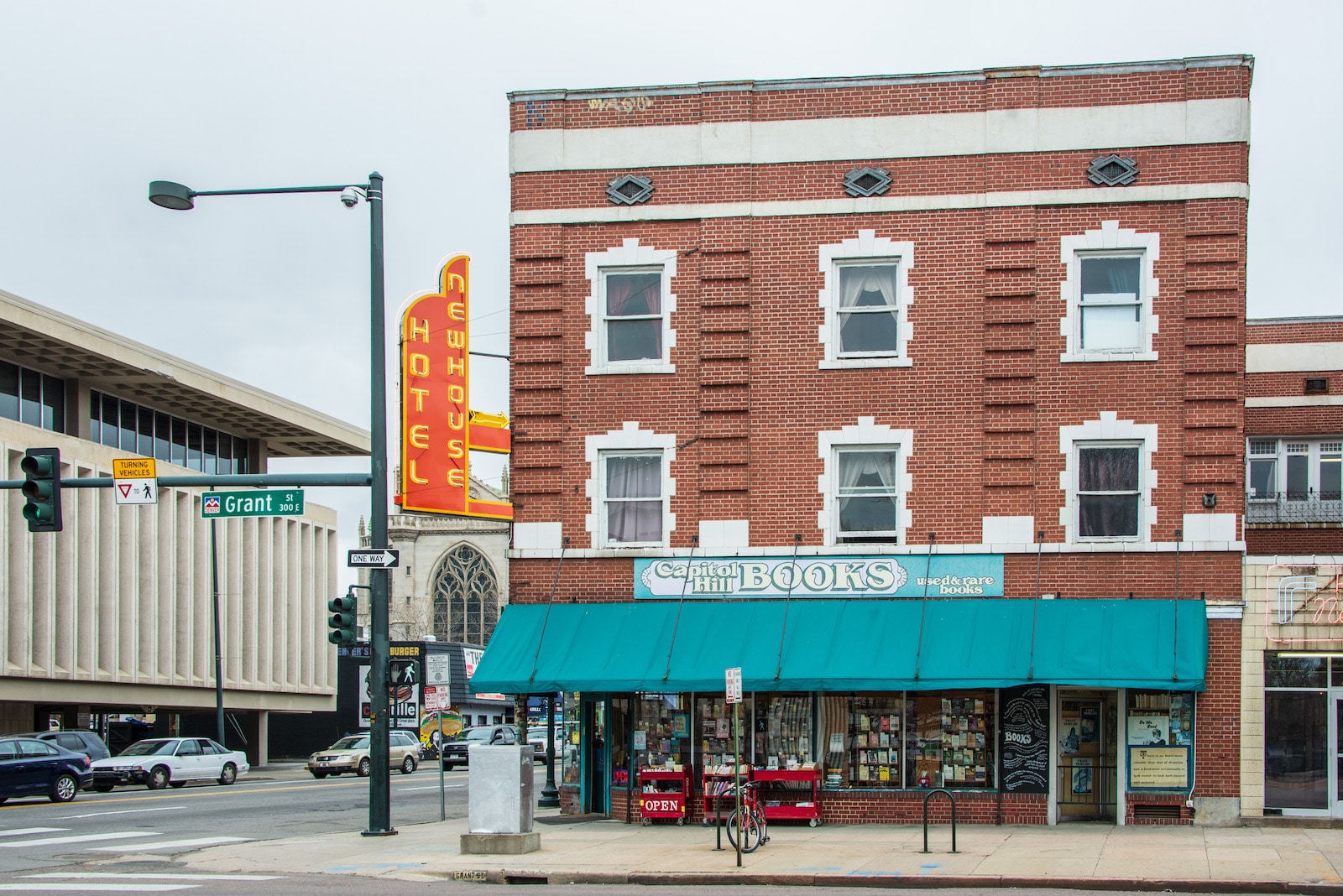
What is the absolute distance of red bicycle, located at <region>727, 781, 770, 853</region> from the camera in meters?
18.8

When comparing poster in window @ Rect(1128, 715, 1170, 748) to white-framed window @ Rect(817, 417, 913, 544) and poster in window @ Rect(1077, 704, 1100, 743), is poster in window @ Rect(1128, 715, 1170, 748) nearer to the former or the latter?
poster in window @ Rect(1077, 704, 1100, 743)

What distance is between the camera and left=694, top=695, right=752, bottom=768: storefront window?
22.8 m

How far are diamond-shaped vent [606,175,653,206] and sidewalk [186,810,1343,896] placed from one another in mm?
9643

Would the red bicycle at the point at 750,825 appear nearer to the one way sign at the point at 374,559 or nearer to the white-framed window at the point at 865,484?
the white-framed window at the point at 865,484

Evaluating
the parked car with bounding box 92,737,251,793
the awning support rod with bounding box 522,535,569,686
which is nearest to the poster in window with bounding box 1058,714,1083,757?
the awning support rod with bounding box 522,535,569,686

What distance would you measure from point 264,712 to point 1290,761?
45803 mm

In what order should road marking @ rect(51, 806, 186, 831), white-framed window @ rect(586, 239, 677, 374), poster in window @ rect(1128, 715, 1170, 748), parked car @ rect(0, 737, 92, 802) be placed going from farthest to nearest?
parked car @ rect(0, 737, 92, 802) < road marking @ rect(51, 806, 186, 831) < white-framed window @ rect(586, 239, 677, 374) < poster in window @ rect(1128, 715, 1170, 748)

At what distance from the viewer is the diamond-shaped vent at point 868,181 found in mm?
23125

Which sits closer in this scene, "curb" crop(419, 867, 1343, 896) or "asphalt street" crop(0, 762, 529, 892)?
"curb" crop(419, 867, 1343, 896)

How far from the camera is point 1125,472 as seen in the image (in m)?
22.3

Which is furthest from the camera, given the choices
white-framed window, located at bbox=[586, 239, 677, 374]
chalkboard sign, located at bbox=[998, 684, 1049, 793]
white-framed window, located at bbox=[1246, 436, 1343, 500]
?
white-framed window, located at bbox=[1246, 436, 1343, 500]

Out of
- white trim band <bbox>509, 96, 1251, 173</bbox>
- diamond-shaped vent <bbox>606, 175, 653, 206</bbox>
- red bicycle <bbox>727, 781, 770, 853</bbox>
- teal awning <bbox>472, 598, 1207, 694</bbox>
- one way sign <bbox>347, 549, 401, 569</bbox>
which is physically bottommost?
red bicycle <bbox>727, 781, 770, 853</bbox>

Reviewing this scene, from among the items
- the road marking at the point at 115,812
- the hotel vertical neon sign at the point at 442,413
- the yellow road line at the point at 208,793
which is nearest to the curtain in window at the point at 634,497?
the hotel vertical neon sign at the point at 442,413

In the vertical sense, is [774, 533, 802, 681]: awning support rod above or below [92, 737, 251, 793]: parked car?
above
